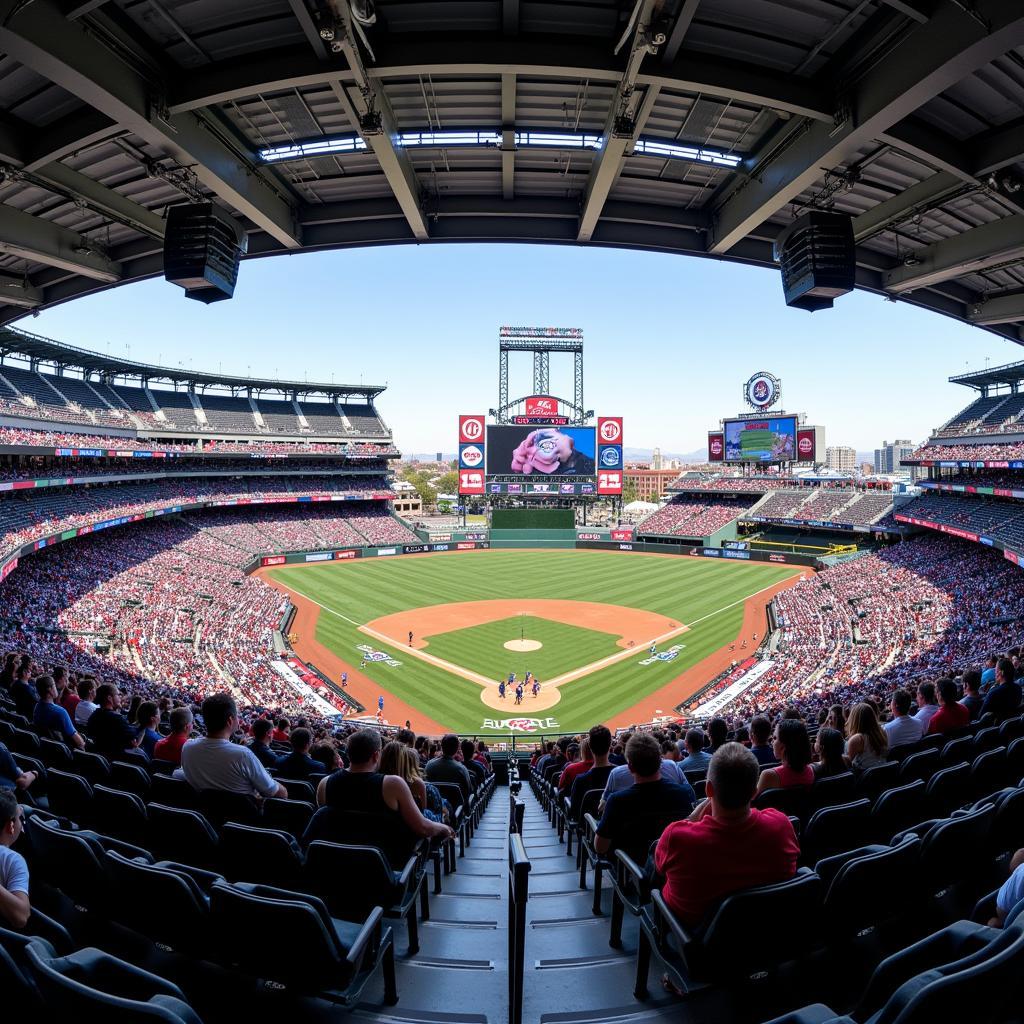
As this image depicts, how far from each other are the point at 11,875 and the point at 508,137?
28.1ft

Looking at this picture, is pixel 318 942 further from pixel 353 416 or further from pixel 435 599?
pixel 353 416

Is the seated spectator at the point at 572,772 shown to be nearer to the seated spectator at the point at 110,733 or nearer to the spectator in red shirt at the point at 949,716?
the spectator in red shirt at the point at 949,716

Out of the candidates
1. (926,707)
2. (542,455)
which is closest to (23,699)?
(926,707)

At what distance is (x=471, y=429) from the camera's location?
202 feet

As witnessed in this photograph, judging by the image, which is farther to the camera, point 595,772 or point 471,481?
point 471,481

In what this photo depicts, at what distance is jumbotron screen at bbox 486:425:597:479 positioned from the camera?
62.2 metres

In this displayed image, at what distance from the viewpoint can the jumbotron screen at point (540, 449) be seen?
204 feet

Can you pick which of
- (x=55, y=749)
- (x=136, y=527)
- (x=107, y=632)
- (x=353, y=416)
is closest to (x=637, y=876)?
(x=55, y=749)

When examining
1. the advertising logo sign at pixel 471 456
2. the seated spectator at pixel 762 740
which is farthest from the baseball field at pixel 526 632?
the seated spectator at pixel 762 740

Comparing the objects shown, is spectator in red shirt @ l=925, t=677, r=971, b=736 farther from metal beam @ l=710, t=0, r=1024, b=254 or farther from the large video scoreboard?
the large video scoreboard

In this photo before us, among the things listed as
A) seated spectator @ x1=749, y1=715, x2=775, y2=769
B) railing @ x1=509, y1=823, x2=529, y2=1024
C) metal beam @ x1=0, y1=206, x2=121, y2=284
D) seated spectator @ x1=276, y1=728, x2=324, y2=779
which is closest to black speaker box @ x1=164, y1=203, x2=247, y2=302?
metal beam @ x1=0, y1=206, x2=121, y2=284

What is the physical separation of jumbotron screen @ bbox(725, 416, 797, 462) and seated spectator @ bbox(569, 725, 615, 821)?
6723 cm

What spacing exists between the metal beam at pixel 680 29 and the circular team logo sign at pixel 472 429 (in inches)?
2186

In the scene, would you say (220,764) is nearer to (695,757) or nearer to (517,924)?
(517,924)
